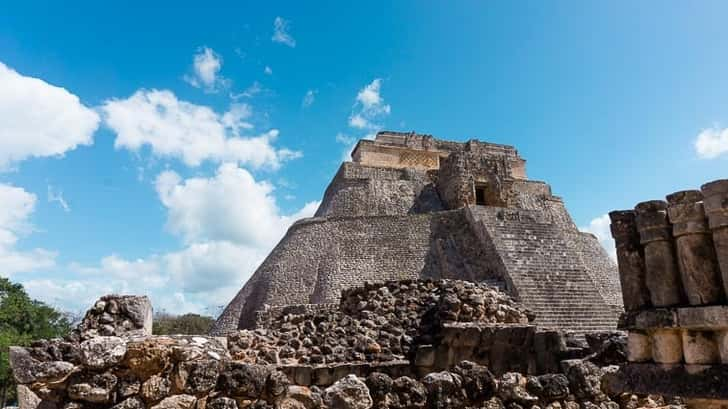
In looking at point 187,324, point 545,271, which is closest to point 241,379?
point 545,271

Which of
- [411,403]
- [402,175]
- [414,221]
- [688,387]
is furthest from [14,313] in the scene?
[688,387]

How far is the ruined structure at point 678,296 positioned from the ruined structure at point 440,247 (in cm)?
1416

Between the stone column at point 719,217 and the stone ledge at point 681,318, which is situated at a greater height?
the stone column at point 719,217

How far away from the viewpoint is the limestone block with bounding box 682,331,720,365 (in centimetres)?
267

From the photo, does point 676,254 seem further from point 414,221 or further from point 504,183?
point 504,183

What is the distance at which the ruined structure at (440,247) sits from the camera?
1853 centimetres

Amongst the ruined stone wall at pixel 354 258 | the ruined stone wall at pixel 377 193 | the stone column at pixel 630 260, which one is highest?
the ruined stone wall at pixel 377 193

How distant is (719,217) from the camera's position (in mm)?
2658

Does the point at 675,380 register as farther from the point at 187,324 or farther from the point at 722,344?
the point at 187,324

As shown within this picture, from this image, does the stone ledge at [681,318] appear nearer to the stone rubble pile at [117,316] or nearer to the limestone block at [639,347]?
the limestone block at [639,347]

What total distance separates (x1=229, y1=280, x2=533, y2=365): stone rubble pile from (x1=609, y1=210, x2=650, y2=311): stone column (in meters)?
3.87

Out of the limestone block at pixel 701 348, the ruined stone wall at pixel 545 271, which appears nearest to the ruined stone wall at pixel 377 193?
the ruined stone wall at pixel 545 271

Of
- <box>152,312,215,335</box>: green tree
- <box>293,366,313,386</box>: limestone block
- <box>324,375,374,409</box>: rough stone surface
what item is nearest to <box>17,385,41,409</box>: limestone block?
<box>324,375,374,409</box>: rough stone surface

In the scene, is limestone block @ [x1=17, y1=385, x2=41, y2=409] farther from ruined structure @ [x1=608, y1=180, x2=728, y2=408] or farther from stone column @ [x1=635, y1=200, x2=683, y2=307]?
stone column @ [x1=635, y1=200, x2=683, y2=307]
